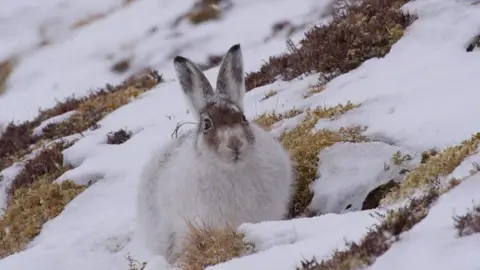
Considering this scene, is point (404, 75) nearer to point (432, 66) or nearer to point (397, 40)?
point (432, 66)

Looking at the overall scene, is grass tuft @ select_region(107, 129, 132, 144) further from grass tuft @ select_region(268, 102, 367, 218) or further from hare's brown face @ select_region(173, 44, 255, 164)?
hare's brown face @ select_region(173, 44, 255, 164)

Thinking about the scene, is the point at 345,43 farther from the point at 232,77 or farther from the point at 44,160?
the point at 44,160

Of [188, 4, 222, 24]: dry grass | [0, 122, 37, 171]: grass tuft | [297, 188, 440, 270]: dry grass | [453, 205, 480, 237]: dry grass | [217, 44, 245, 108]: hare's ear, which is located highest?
[188, 4, 222, 24]: dry grass

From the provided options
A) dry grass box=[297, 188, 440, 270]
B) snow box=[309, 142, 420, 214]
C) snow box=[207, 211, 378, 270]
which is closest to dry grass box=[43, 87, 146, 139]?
snow box=[309, 142, 420, 214]

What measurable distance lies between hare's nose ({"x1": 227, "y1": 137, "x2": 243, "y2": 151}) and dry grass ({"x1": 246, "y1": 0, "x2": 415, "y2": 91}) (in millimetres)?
3971

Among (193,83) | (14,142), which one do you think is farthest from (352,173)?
(14,142)

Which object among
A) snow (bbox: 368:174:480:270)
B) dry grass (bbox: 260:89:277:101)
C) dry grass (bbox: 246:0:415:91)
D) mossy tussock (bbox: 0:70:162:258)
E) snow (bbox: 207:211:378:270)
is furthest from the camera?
dry grass (bbox: 260:89:277:101)

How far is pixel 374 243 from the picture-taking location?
421cm

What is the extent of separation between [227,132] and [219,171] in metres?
0.48

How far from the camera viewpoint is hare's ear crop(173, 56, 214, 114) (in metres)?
7.19

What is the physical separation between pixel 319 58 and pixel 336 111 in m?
2.26

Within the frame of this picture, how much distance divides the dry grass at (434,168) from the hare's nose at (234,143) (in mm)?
1423

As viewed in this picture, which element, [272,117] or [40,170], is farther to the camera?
[40,170]

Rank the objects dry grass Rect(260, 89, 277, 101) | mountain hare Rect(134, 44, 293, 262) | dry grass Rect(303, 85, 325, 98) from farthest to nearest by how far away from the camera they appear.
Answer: dry grass Rect(260, 89, 277, 101)
dry grass Rect(303, 85, 325, 98)
mountain hare Rect(134, 44, 293, 262)
